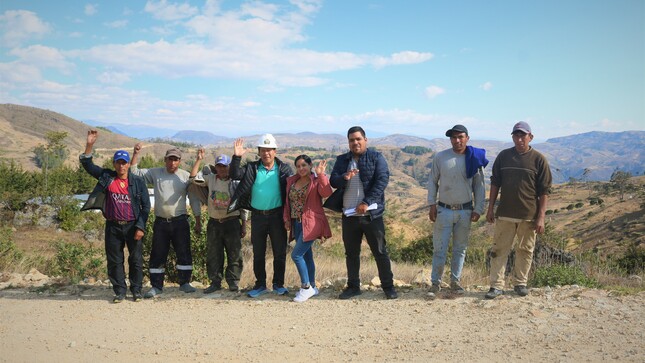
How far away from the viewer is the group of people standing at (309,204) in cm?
524

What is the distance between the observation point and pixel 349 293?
5.60 m

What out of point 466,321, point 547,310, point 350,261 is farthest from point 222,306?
point 547,310

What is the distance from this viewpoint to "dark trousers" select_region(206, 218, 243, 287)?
5.87 metres

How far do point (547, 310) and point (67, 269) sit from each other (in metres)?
7.47

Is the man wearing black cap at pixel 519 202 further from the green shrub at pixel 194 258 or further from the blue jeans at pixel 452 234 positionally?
the green shrub at pixel 194 258

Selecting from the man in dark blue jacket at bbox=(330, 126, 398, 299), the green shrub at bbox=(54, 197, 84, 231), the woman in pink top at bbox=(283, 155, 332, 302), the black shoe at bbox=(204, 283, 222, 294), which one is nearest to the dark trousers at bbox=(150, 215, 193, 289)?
the black shoe at bbox=(204, 283, 222, 294)

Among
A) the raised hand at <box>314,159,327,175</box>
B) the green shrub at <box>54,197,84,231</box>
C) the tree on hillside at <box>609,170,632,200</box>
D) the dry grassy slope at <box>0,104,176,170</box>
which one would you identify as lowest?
the green shrub at <box>54,197,84,231</box>

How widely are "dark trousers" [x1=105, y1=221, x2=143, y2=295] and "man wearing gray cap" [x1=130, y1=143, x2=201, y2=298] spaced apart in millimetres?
207

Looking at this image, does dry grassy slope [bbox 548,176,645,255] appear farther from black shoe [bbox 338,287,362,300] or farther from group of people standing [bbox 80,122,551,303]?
black shoe [bbox 338,287,362,300]

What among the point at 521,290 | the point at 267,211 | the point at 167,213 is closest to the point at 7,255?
the point at 167,213

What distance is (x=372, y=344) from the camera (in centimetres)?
414

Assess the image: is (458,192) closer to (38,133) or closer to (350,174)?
(350,174)

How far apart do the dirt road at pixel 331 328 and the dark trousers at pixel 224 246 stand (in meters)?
0.35

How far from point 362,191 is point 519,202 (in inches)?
75.9
